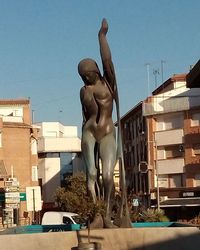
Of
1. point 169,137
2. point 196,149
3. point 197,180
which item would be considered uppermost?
point 169,137

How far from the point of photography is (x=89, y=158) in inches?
494

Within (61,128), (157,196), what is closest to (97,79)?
(157,196)

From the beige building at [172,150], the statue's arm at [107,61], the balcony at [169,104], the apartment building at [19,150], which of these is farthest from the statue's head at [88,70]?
the balcony at [169,104]

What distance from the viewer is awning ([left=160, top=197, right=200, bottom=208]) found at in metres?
61.0

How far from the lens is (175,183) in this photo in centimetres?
6488

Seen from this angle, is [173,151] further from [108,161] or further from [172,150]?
[108,161]

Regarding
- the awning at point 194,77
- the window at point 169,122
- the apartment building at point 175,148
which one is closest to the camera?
the awning at point 194,77

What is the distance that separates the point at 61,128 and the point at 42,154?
13.9m

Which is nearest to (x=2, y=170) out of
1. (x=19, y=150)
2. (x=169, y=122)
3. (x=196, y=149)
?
(x=19, y=150)

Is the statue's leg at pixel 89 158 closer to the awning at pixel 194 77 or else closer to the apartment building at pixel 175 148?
the awning at pixel 194 77

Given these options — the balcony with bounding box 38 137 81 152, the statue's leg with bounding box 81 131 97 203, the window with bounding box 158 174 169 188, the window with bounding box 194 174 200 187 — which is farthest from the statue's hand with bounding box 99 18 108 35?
the balcony with bounding box 38 137 81 152

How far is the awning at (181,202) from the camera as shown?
6103 centimetres

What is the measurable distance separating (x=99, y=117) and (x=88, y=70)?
828 millimetres

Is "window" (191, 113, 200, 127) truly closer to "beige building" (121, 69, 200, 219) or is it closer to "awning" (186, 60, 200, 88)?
"beige building" (121, 69, 200, 219)
